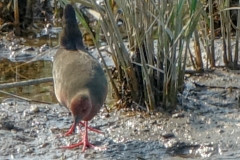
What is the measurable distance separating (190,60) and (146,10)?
6.07 ft

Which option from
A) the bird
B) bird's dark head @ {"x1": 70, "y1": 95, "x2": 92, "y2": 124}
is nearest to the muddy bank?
the bird

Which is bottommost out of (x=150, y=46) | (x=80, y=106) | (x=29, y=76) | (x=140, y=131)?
(x=140, y=131)

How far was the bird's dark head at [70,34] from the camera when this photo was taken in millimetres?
5812

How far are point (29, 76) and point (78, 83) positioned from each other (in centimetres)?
217

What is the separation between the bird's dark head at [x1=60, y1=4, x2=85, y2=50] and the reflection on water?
78 cm

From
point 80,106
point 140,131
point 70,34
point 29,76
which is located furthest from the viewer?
point 29,76

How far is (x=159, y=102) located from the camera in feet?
18.7

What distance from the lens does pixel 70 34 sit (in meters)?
5.82

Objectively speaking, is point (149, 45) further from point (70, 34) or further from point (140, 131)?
point (70, 34)

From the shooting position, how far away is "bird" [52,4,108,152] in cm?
495

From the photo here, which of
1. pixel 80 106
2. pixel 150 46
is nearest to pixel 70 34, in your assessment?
pixel 150 46

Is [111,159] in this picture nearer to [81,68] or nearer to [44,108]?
[81,68]

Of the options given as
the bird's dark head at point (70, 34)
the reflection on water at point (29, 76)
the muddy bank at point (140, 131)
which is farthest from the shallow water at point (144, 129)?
the bird's dark head at point (70, 34)

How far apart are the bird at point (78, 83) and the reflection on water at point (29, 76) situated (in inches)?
34.9
